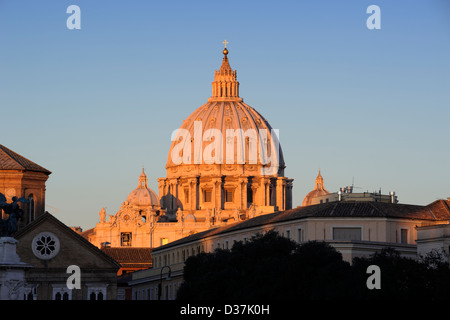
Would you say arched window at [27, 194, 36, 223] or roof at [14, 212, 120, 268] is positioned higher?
arched window at [27, 194, 36, 223]

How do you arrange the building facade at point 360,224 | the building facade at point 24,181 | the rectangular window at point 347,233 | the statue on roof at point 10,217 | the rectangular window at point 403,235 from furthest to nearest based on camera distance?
the building facade at point 24,181 < the rectangular window at point 403,235 < the rectangular window at point 347,233 < the building facade at point 360,224 < the statue on roof at point 10,217

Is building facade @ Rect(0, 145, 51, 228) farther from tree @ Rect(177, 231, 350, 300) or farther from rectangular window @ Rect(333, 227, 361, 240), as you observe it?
tree @ Rect(177, 231, 350, 300)

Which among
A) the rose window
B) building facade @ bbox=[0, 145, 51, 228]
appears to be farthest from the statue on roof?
building facade @ bbox=[0, 145, 51, 228]

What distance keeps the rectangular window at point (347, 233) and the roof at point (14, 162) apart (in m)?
30.5

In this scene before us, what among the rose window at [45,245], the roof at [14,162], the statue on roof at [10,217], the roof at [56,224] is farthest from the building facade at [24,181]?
the statue on roof at [10,217]

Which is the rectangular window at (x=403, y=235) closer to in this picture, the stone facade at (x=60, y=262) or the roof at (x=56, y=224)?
the stone facade at (x=60, y=262)

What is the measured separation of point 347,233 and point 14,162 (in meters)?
33.2

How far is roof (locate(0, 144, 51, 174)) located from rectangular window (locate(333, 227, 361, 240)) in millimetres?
30496

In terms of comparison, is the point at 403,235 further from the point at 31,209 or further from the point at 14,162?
the point at 14,162

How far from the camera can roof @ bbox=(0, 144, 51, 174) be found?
142250 mm

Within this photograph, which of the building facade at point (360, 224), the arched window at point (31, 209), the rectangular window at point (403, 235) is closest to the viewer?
the building facade at point (360, 224)

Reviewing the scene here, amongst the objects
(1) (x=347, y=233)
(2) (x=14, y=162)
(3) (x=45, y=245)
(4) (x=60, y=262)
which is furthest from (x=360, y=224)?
(2) (x=14, y=162)

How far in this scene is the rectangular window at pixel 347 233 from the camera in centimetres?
12606
